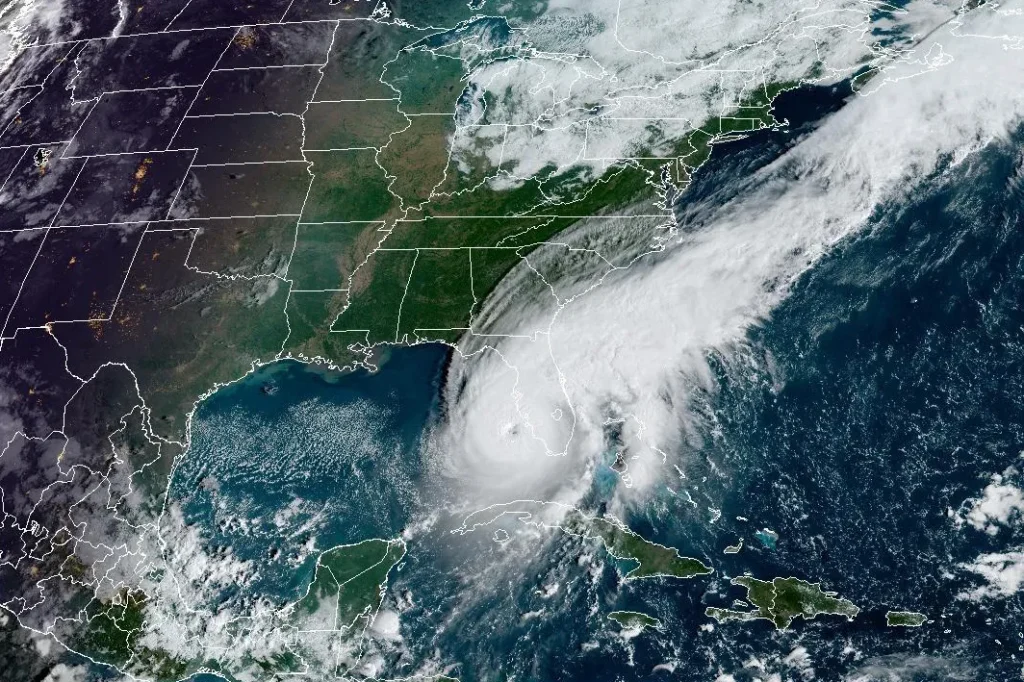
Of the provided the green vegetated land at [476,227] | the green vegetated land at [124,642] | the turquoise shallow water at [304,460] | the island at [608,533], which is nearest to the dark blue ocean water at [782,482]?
the turquoise shallow water at [304,460]

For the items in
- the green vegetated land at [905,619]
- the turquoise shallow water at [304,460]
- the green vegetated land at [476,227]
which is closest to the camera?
the green vegetated land at [905,619]

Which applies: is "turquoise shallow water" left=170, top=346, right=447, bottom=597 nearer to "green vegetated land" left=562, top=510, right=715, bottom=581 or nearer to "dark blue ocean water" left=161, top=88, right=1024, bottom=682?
"dark blue ocean water" left=161, top=88, right=1024, bottom=682

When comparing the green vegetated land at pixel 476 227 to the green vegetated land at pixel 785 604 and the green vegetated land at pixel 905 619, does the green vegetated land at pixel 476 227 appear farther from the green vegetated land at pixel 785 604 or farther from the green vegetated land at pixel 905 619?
the green vegetated land at pixel 905 619

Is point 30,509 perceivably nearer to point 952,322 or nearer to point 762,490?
point 762,490

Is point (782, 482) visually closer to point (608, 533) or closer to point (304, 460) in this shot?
point (608, 533)

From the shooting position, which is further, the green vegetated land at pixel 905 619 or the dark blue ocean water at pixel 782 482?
the dark blue ocean water at pixel 782 482
